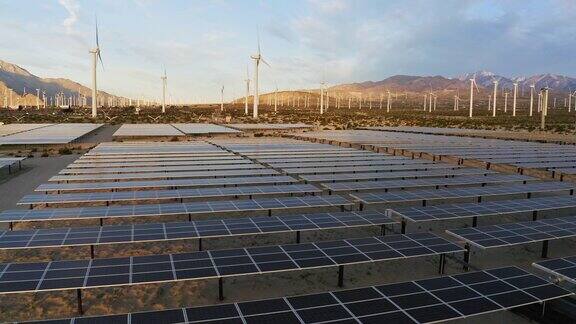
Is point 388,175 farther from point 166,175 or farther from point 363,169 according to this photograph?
point 166,175

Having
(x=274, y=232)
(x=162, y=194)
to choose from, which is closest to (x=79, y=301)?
(x=274, y=232)

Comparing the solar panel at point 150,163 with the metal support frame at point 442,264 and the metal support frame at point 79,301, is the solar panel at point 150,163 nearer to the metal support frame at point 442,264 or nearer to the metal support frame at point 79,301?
the metal support frame at point 79,301

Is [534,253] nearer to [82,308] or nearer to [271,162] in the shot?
[82,308]

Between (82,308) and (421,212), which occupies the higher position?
(421,212)

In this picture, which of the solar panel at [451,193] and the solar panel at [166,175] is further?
the solar panel at [166,175]

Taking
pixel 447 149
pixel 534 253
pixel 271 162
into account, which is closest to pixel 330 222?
pixel 534 253

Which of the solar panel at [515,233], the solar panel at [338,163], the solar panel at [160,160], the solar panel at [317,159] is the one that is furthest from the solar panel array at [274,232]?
the solar panel at [317,159]
